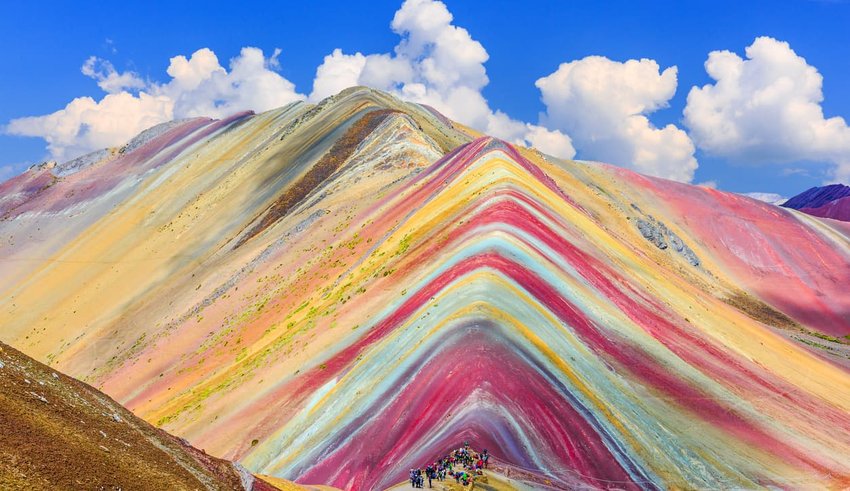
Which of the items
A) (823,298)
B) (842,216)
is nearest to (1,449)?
(823,298)

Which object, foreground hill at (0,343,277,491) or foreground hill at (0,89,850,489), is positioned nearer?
foreground hill at (0,343,277,491)

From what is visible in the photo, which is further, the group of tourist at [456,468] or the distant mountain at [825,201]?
the distant mountain at [825,201]

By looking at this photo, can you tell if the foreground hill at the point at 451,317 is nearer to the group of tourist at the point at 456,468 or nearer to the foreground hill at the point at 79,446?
the group of tourist at the point at 456,468

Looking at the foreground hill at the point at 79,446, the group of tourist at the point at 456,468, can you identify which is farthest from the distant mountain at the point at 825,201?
the foreground hill at the point at 79,446

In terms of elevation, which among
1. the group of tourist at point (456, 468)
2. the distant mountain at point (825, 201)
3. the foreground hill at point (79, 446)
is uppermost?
the distant mountain at point (825, 201)

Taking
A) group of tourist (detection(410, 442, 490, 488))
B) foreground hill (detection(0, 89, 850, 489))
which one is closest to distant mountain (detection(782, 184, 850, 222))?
foreground hill (detection(0, 89, 850, 489))

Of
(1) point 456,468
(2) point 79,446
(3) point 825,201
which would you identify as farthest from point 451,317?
(3) point 825,201

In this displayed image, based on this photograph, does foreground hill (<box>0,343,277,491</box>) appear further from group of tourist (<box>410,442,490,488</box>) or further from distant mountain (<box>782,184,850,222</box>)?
distant mountain (<box>782,184,850,222</box>)

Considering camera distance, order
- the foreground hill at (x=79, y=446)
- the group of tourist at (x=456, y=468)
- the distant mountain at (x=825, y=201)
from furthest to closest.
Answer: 1. the distant mountain at (x=825, y=201)
2. the group of tourist at (x=456, y=468)
3. the foreground hill at (x=79, y=446)
